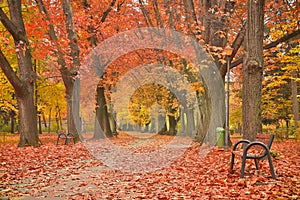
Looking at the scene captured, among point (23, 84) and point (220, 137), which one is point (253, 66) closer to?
point (220, 137)

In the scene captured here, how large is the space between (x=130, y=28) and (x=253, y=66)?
728 inches

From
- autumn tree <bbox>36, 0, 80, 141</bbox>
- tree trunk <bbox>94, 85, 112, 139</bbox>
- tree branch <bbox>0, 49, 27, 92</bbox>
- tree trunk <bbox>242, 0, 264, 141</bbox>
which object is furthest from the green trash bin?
tree trunk <bbox>94, 85, 112, 139</bbox>

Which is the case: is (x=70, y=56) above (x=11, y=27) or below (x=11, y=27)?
below

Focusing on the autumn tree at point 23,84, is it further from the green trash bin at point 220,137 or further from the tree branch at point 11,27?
the green trash bin at point 220,137

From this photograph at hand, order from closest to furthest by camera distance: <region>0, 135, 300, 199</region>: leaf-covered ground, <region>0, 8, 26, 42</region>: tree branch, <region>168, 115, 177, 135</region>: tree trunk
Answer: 1. <region>0, 135, 300, 199</region>: leaf-covered ground
2. <region>0, 8, 26, 42</region>: tree branch
3. <region>168, 115, 177, 135</region>: tree trunk

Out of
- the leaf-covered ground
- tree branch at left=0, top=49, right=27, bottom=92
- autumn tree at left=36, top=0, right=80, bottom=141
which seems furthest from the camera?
autumn tree at left=36, top=0, right=80, bottom=141

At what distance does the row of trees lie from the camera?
903 cm

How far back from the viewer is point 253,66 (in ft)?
28.9

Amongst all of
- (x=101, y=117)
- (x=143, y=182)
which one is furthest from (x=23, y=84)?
(x=101, y=117)

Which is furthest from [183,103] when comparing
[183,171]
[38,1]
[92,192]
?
[92,192]

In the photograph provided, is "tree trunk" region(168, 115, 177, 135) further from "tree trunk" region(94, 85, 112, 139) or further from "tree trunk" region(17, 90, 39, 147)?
"tree trunk" region(17, 90, 39, 147)

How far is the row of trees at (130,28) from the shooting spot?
9031 millimetres

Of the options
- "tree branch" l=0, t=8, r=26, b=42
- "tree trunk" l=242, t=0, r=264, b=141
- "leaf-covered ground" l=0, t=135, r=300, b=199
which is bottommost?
"leaf-covered ground" l=0, t=135, r=300, b=199

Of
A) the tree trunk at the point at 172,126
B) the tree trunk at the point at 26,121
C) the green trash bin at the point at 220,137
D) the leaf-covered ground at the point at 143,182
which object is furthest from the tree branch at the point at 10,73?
the tree trunk at the point at 172,126
